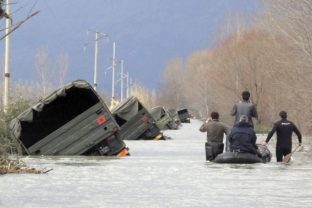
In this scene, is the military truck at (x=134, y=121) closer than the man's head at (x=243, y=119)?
No

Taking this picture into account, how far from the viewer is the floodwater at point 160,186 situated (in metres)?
12.1

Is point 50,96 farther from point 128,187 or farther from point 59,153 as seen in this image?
point 128,187

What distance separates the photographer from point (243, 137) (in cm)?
2194

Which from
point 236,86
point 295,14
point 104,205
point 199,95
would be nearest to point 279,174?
point 104,205

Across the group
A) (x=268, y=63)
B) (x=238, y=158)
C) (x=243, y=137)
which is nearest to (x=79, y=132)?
(x=238, y=158)

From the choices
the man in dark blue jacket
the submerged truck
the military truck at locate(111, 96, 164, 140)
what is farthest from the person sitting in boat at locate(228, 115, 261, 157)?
the military truck at locate(111, 96, 164, 140)

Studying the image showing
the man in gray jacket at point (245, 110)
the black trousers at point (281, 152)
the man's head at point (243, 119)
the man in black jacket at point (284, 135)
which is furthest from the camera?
the black trousers at point (281, 152)

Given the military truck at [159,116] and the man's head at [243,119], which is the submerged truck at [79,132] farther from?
the military truck at [159,116]

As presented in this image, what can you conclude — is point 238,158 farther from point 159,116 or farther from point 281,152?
point 159,116

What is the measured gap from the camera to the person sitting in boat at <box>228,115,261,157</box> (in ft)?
72.0

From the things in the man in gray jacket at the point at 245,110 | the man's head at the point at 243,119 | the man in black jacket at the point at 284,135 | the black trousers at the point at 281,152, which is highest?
the man in gray jacket at the point at 245,110

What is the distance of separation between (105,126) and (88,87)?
131cm

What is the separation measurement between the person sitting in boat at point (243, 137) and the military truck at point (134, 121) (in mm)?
15599

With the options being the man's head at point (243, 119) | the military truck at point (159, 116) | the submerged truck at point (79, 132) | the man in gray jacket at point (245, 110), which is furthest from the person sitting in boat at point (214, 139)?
the military truck at point (159, 116)
